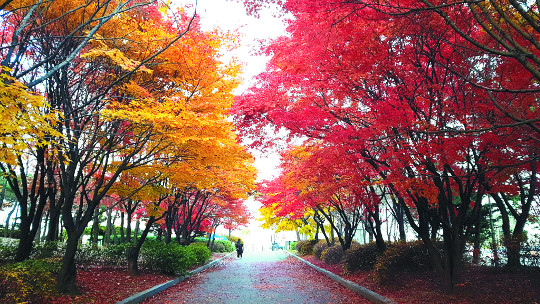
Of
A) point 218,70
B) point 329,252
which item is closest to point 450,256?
point 218,70

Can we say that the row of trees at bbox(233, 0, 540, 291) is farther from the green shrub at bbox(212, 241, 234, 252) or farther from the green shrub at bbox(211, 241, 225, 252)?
the green shrub at bbox(212, 241, 234, 252)

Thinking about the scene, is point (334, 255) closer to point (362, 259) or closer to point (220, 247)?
point (362, 259)

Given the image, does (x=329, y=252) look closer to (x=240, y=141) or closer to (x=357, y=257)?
(x=357, y=257)

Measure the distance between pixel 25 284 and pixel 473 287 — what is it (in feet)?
30.8

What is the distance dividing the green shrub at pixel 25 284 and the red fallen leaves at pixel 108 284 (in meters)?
0.43

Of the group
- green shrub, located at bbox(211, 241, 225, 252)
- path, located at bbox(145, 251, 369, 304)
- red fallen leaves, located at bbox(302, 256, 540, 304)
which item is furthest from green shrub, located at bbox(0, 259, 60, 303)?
green shrub, located at bbox(211, 241, 225, 252)

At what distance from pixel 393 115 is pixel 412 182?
1588mm

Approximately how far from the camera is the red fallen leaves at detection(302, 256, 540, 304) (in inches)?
270

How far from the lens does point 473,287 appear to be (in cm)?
763

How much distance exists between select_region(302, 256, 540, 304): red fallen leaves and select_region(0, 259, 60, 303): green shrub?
7.48 meters

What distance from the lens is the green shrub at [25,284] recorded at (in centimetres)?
579

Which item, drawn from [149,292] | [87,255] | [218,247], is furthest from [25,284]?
[218,247]

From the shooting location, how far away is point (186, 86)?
9.54 meters

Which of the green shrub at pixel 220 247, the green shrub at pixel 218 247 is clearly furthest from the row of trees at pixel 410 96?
the green shrub at pixel 220 247
